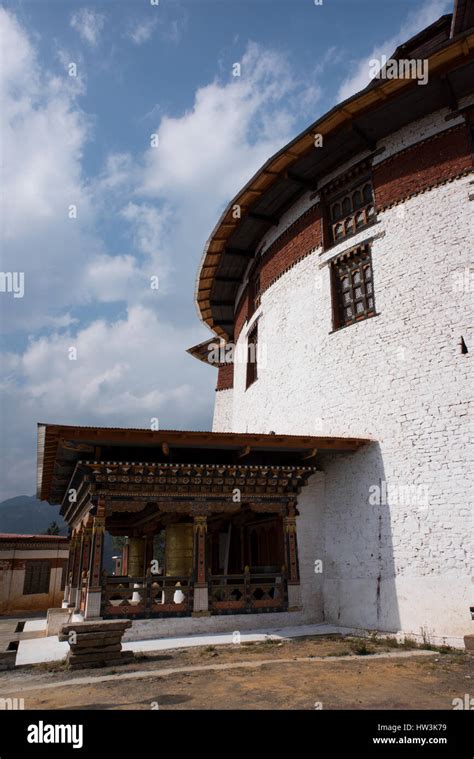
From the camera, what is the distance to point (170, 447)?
10531 mm

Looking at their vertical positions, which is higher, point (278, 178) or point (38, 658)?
point (278, 178)

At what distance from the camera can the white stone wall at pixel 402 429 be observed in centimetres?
930

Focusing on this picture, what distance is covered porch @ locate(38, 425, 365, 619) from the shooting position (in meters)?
9.76

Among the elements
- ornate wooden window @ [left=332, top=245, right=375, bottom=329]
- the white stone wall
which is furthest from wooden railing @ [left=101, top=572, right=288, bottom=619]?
ornate wooden window @ [left=332, top=245, right=375, bottom=329]

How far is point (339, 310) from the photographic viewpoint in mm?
12852

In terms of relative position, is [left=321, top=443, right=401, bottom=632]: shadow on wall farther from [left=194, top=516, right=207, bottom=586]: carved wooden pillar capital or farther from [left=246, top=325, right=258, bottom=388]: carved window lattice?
[left=246, top=325, right=258, bottom=388]: carved window lattice

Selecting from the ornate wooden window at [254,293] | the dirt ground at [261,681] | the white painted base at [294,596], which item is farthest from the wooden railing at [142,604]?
the ornate wooden window at [254,293]

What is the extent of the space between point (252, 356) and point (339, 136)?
7.20 meters

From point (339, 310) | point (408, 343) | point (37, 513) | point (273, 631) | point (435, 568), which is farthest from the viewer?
point (37, 513)

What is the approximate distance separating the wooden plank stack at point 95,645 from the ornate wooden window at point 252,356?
10.4 meters

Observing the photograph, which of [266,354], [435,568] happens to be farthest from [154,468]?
[266,354]

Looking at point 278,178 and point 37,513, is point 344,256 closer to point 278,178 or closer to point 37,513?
point 278,178

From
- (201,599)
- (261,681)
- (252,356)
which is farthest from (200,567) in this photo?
(252,356)
